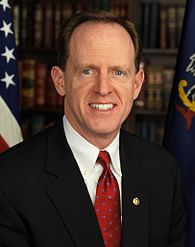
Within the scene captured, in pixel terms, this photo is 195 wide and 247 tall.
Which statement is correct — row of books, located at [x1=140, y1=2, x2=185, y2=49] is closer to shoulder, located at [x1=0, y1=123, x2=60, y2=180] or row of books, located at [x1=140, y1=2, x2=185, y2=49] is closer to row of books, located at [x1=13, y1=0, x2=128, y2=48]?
row of books, located at [x1=13, y1=0, x2=128, y2=48]

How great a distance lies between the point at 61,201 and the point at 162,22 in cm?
210

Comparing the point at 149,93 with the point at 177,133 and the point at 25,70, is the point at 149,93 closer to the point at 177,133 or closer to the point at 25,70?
the point at 25,70

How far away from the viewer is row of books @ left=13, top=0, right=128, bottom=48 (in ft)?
10.5

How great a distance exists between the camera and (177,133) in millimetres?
2039

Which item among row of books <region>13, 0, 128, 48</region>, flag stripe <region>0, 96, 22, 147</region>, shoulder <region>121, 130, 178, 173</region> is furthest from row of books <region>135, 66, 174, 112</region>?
shoulder <region>121, 130, 178, 173</region>

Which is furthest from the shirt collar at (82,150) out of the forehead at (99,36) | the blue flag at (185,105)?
the blue flag at (185,105)

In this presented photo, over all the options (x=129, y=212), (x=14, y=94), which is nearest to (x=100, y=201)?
(x=129, y=212)

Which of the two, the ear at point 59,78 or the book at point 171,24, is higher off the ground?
the book at point 171,24

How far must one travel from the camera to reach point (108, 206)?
1453 mm

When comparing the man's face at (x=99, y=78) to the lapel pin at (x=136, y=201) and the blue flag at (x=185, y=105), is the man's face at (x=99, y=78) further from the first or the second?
the blue flag at (x=185, y=105)

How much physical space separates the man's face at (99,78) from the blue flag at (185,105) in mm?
594

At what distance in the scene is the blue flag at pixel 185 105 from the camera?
1994mm

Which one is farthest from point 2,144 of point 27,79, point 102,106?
point 27,79

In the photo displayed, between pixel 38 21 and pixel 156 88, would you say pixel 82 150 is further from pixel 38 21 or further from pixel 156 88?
pixel 38 21
